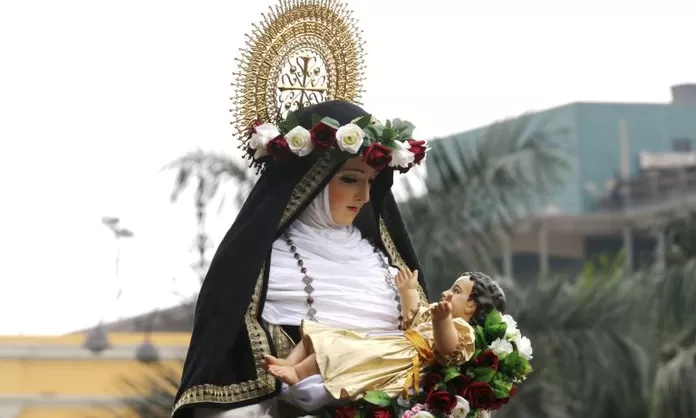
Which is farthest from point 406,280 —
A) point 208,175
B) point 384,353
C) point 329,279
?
point 208,175

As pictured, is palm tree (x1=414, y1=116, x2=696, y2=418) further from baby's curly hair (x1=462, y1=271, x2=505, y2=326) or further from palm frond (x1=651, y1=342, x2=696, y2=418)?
baby's curly hair (x1=462, y1=271, x2=505, y2=326)

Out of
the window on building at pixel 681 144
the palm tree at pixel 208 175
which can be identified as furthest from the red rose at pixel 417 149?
the window on building at pixel 681 144

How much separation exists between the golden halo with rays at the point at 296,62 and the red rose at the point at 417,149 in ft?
1.37

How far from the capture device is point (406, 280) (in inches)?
268

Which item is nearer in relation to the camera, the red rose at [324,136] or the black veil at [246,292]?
the black veil at [246,292]

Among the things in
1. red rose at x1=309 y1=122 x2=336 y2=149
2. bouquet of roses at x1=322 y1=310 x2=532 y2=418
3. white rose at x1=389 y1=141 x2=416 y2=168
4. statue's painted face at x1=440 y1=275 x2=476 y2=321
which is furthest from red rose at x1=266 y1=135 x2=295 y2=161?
bouquet of roses at x1=322 y1=310 x2=532 y2=418

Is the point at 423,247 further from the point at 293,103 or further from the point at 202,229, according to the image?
the point at 293,103

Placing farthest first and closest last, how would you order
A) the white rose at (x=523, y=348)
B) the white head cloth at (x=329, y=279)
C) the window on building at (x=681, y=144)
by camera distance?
the window on building at (x=681, y=144) → the white head cloth at (x=329, y=279) → the white rose at (x=523, y=348)

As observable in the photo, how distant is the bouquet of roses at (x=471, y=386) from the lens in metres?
6.42

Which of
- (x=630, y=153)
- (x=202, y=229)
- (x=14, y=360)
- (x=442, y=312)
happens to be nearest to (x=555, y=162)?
(x=202, y=229)

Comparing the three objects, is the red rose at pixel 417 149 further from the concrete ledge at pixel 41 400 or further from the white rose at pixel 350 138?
the concrete ledge at pixel 41 400

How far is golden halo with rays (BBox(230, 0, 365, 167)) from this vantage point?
711cm

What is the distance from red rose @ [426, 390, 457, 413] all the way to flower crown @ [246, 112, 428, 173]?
2.98 ft

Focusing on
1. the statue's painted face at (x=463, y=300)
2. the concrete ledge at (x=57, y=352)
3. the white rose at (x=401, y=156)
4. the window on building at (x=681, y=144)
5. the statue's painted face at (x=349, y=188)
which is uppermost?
the white rose at (x=401, y=156)
